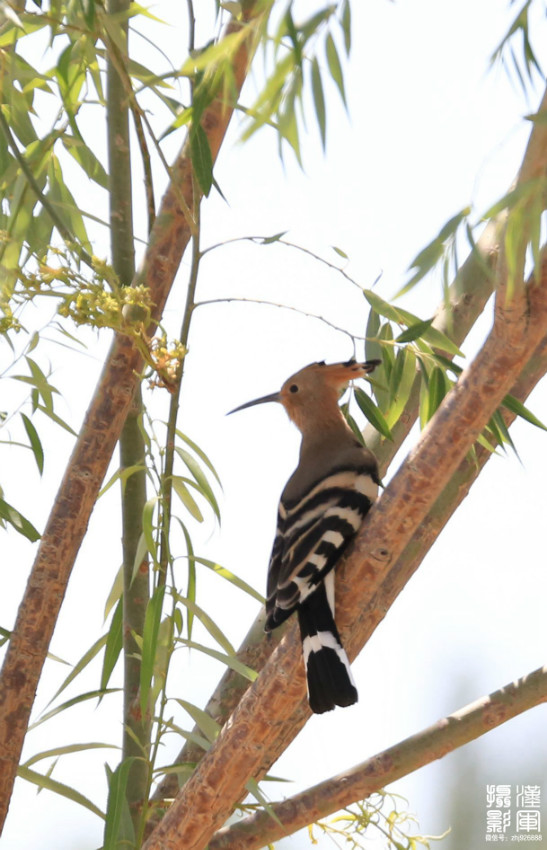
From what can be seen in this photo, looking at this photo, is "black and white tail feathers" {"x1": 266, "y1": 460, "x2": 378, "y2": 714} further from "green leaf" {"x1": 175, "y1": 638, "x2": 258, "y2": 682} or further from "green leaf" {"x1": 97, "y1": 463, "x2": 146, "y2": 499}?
"green leaf" {"x1": 97, "y1": 463, "x2": 146, "y2": 499}

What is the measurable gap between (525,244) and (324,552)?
723 millimetres

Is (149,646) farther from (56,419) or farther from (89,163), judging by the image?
(89,163)

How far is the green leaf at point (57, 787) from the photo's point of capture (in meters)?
1.36

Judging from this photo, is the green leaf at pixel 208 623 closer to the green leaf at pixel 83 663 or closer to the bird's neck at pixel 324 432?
the green leaf at pixel 83 663

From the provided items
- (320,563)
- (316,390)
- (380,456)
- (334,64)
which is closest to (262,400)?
(316,390)

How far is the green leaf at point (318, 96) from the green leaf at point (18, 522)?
32.8 inches

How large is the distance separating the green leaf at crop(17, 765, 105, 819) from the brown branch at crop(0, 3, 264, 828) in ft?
0.11

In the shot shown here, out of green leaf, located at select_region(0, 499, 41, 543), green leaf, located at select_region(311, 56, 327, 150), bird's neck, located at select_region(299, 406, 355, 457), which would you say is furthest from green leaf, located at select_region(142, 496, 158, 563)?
bird's neck, located at select_region(299, 406, 355, 457)

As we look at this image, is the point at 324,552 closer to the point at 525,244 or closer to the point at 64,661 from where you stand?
the point at 64,661

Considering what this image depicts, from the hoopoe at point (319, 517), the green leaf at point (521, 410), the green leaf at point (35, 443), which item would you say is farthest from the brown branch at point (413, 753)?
the green leaf at point (35, 443)

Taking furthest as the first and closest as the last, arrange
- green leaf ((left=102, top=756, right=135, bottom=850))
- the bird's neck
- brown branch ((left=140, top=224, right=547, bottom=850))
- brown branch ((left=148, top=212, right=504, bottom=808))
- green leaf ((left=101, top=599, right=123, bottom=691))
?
1. the bird's neck
2. brown branch ((left=148, top=212, right=504, bottom=808))
3. green leaf ((left=101, top=599, right=123, bottom=691))
4. green leaf ((left=102, top=756, right=135, bottom=850))
5. brown branch ((left=140, top=224, right=547, bottom=850))

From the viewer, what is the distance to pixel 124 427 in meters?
1.52

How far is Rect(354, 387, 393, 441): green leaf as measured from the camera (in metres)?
1.49

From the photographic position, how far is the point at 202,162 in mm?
1205
